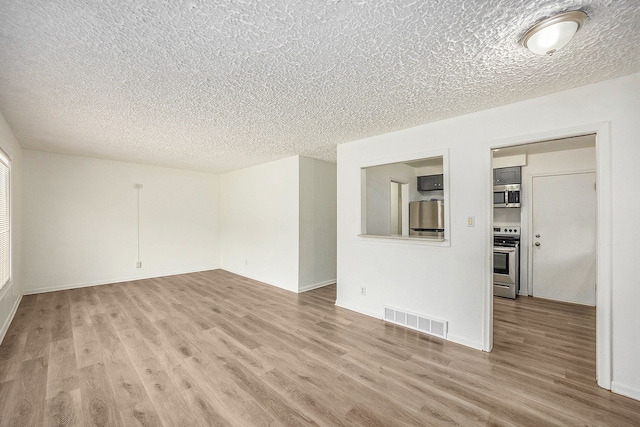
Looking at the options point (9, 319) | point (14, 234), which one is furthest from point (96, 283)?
point (9, 319)

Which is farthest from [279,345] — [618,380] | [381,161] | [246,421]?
[618,380]

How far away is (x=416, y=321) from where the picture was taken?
3.22 metres

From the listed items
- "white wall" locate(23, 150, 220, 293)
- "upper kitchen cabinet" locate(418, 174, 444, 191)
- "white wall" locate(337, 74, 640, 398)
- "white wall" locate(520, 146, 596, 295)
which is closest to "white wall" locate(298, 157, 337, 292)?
"white wall" locate(337, 74, 640, 398)

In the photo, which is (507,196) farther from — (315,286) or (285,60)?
(285,60)

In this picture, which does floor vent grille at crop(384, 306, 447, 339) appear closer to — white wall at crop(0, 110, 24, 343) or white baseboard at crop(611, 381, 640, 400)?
white baseboard at crop(611, 381, 640, 400)

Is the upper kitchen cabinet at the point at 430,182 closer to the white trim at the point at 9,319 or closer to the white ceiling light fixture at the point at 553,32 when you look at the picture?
the white ceiling light fixture at the point at 553,32

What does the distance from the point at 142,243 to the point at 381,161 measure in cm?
526

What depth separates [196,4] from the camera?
1.37 meters

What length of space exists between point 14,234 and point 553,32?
6258 millimetres

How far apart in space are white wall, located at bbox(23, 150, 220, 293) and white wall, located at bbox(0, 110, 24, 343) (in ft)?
1.21

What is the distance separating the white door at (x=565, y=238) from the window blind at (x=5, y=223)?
7543 millimetres

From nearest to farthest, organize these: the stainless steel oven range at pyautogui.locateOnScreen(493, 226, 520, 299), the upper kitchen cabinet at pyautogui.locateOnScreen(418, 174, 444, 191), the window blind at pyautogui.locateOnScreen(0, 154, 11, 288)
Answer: the window blind at pyautogui.locateOnScreen(0, 154, 11, 288) < the stainless steel oven range at pyautogui.locateOnScreen(493, 226, 520, 299) < the upper kitchen cabinet at pyautogui.locateOnScreen(418, 174, 444, 191)

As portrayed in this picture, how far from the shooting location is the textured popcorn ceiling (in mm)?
1421

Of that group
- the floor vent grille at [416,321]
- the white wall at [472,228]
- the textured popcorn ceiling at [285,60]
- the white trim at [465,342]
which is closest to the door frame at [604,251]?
the white wall at [472,228]
